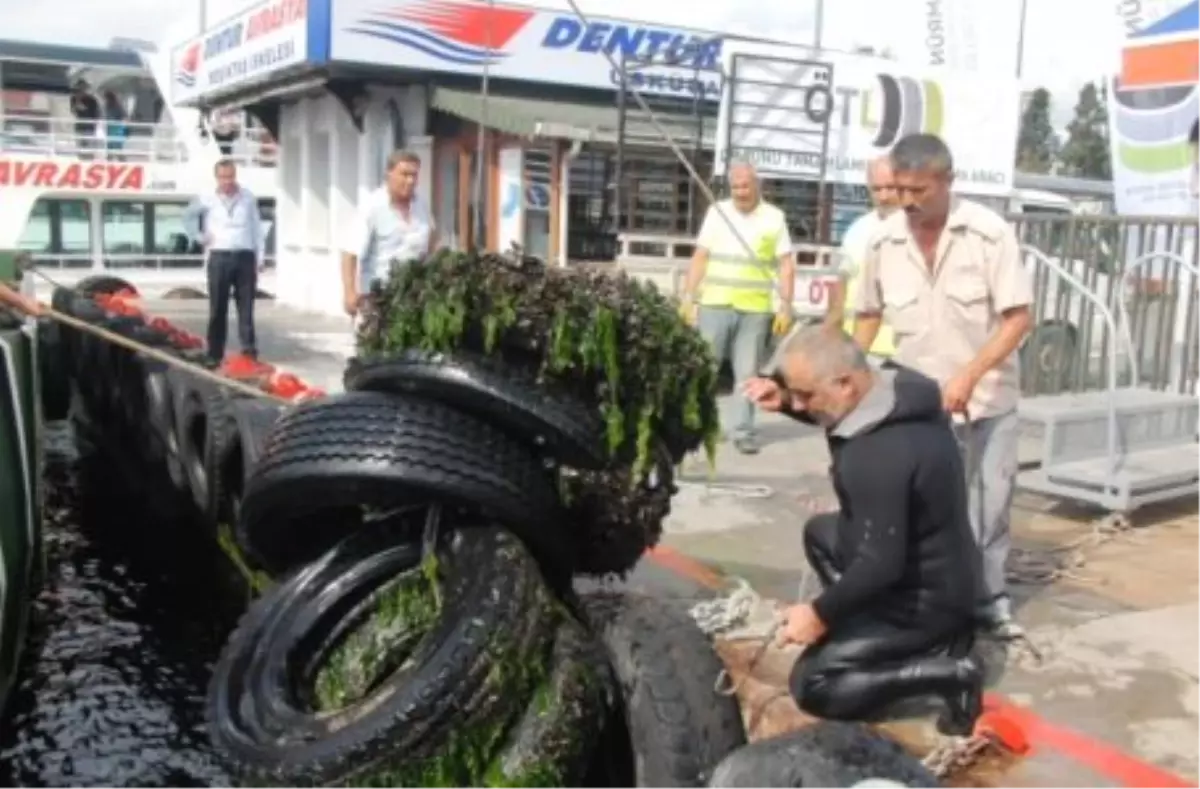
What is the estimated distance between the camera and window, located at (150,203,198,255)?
98.5 feet

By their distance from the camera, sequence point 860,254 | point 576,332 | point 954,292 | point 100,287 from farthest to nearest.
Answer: point 100,287 → point 860,254 → point 954,292 → point 576,332

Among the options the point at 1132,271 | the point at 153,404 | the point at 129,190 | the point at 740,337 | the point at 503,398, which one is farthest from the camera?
the point at 129,190

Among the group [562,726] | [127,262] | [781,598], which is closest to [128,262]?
[127,262]

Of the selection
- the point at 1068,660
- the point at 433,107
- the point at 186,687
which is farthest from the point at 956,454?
the point at 433,107

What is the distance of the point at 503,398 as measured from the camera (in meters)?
4.31

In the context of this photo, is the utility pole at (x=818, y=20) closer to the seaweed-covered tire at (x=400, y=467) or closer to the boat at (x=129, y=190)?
the boat at (x=129, y=190)

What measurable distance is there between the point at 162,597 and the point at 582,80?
1195 cm

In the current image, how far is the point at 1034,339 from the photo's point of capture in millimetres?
8508

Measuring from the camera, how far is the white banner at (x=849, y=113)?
14.2 metres

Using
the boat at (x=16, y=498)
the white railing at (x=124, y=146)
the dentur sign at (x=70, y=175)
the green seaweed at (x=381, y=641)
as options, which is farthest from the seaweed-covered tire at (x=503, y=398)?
the white railing at (x=124, y=146)

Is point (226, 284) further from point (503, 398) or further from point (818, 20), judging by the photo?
point (818, 20)

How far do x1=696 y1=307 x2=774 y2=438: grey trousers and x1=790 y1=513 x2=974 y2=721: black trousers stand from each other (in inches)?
183

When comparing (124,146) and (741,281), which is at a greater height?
(124,146)

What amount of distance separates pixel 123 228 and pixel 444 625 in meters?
27.8
